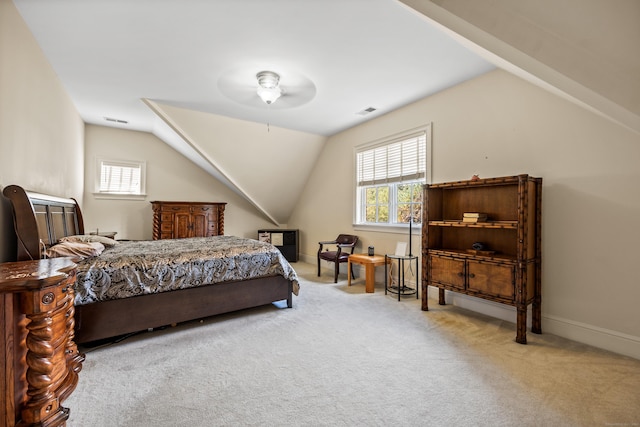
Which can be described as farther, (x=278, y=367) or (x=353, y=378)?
(x=278, y=367)

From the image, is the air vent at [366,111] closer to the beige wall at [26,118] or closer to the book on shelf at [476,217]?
the book on shelf at [476,217]

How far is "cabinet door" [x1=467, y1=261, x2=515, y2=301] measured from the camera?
8.47ft

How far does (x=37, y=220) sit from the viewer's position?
2.33 meters

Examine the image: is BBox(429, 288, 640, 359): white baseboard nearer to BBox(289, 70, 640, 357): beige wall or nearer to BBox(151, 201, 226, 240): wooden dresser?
BBox(289, 70, 640, 357): beige wall

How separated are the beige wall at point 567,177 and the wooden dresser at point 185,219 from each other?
14.4 ft

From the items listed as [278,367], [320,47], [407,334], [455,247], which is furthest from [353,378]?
[320,47]

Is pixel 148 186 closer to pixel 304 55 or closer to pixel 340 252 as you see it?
pixel 340 252

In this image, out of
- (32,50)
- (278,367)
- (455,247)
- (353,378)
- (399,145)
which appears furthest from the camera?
(399,145)

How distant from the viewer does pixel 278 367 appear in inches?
81.8

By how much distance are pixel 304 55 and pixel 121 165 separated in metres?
4.85

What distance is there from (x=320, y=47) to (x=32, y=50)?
8.69 ft

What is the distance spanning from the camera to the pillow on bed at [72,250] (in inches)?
91.8

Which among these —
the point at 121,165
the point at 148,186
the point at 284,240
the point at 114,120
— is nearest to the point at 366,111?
the point at 284,240

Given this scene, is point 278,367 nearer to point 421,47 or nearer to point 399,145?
point 421,47
